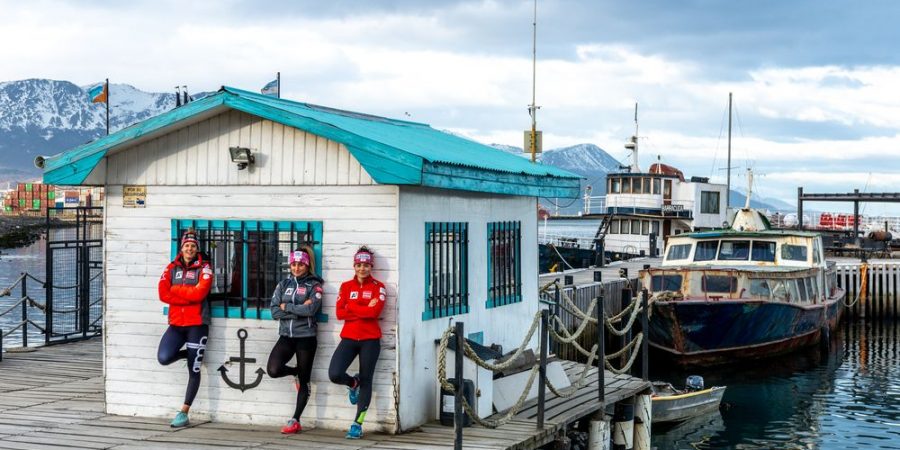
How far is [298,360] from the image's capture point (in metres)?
10.8

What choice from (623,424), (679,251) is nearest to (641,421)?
(623,424)

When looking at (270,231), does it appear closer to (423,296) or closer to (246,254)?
(246,254)

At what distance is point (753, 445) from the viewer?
20.8 m

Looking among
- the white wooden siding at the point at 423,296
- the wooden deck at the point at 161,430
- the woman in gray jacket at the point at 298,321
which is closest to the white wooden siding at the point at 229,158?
the white wooden siding at the point at 423,296

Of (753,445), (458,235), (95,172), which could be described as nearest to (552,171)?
(458,235)

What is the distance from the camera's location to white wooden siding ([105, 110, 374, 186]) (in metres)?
11.0

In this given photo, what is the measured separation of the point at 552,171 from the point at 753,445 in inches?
381

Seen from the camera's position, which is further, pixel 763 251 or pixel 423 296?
pixel 763 251

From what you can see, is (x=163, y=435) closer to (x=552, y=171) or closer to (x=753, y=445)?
(x=552, y=171)

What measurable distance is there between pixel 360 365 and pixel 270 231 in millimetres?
1826

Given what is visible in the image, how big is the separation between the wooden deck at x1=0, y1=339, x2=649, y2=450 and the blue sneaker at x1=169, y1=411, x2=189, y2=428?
4.5 inches

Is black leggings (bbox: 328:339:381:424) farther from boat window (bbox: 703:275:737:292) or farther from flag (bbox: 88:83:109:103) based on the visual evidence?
boat window (bbox: 703:275:737:292)

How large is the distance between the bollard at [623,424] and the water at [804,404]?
486cm

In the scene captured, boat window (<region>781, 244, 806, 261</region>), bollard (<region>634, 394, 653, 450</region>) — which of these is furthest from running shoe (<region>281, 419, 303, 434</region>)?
boat window (<region>781, 244, 806, 261</region>)
